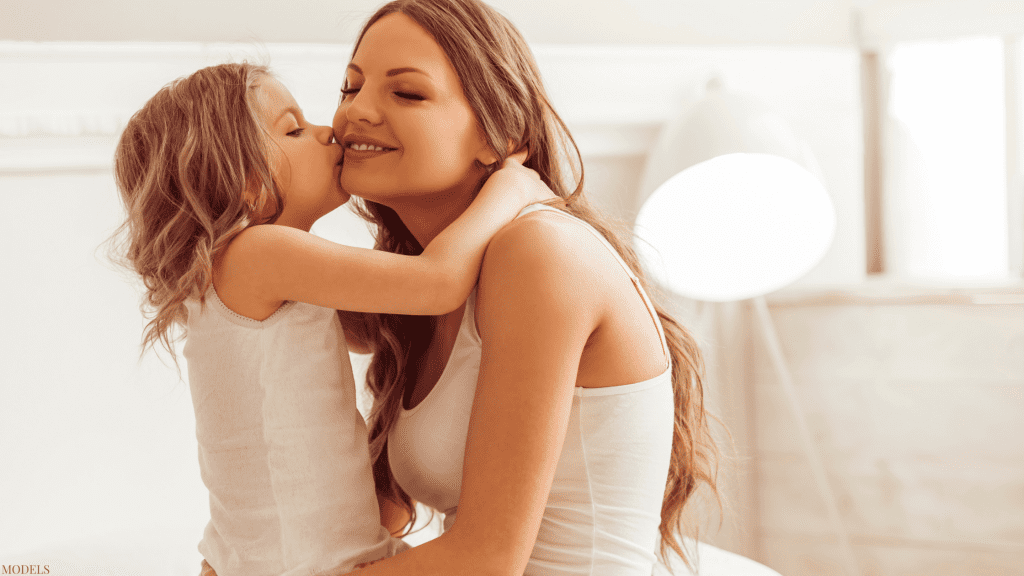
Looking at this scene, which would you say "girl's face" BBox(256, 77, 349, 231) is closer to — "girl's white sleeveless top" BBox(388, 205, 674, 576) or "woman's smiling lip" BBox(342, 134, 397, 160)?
"woman's smiling lip" BBox(342, 134, 397, 160)

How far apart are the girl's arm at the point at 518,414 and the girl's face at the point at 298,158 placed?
1.00 ft

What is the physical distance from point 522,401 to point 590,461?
0.47 ft

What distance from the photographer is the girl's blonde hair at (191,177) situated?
0.91 metres

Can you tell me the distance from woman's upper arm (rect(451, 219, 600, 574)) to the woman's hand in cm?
13

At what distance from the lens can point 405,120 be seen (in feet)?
3.08

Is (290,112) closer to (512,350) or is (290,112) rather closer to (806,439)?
(512,350)

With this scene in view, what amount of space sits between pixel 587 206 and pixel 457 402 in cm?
34

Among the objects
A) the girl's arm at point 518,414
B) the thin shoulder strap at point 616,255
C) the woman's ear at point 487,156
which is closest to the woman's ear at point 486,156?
the woman's ear at point 487,156

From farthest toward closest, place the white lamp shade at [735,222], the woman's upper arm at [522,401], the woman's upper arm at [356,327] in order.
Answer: the white lamp shade at [735,222] < the woman's upper arm at [356,327] < the woman's upper arm at [522,401]

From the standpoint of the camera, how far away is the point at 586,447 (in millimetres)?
882

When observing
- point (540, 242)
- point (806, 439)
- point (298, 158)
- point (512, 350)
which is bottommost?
point (806, 439)

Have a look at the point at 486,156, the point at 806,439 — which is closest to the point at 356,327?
the point at 486,156

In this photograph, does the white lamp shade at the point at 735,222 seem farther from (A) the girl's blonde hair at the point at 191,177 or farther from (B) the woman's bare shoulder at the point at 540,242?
(A) the girl's blonde hair at the point at 191,177

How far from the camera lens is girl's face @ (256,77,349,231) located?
37.9 inches
